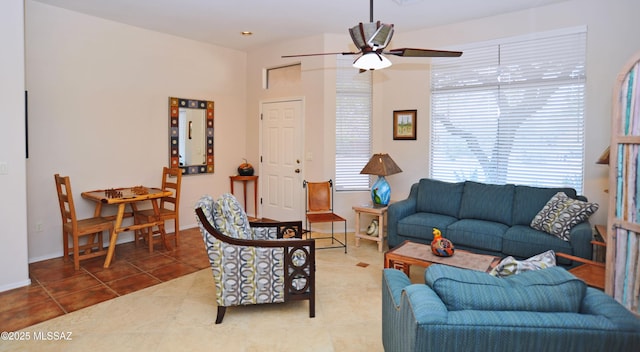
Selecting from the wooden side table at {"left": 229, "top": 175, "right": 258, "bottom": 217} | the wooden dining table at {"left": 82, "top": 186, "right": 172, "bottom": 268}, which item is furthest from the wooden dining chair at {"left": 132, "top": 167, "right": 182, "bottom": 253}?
the wooden side table at {"left": 229, "top": 175, "right": 258, "bottom": 217}

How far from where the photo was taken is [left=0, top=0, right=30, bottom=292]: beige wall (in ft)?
11.3

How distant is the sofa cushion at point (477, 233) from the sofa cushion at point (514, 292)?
2.45 meters

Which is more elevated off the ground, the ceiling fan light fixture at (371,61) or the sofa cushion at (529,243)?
the ceiling fan light fixture at (371,61)

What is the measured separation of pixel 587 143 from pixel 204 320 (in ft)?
13.8

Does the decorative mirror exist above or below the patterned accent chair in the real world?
above

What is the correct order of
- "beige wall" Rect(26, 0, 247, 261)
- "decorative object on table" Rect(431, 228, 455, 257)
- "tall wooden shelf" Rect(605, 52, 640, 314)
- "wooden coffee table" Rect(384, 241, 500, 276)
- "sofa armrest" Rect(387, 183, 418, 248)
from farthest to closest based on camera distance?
"sofa armrest" Rect(387, 183, 418, 248) < "beige wall" Rect(26, 0, 247, 261) < "decorative object on table" Rect(431, 228, 455, 257) < "wooden coffee table" Rect(384, 241, 500, 276) < "tall wooden shelf" Rect(605, 52, 640, 314)

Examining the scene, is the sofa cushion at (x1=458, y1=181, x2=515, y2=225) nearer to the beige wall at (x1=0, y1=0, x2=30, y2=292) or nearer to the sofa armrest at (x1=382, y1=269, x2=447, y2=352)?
the sofa armrest at (x1=382, y1=269, x2=447, y2=352)

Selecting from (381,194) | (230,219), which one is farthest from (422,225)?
(230,219)

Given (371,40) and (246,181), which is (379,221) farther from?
(246,181)

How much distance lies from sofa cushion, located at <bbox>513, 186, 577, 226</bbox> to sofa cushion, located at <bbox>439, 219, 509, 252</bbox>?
21 cm

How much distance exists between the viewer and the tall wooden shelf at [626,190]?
2488mm

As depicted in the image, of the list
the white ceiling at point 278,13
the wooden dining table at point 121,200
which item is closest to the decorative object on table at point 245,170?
the wooden dining table at point 121,200

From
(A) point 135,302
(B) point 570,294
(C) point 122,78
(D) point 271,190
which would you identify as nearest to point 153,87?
(C) point 122,78

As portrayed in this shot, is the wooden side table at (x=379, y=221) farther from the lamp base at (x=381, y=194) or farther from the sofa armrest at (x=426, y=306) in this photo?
the sofa armrest at (x=426, y=306)
